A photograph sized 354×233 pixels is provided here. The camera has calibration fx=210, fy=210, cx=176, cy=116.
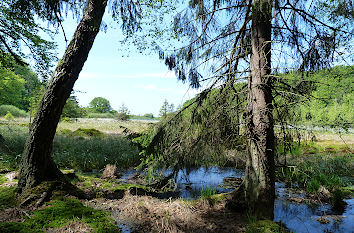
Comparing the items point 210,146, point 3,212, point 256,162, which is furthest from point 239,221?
point 3,212

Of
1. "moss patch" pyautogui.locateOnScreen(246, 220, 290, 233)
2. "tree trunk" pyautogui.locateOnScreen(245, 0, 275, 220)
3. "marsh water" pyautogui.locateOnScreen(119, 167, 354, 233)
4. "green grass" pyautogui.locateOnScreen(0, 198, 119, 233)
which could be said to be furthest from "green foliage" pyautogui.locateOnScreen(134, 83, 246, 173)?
"green grass" pyautogui.locateOnScreen(0, 198, 119, 233)

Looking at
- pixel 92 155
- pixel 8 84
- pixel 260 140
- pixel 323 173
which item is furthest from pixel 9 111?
pixel 323 173

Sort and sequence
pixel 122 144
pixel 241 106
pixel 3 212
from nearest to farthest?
pixel 3 212
pixel 241 106
pixel 122 144

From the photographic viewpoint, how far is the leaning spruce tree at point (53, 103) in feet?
11.3

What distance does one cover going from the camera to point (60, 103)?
3.58m

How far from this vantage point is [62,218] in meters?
2.80

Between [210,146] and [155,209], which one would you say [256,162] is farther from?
[155,209]

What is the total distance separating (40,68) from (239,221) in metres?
9.62

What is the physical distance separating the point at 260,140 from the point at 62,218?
3011mm

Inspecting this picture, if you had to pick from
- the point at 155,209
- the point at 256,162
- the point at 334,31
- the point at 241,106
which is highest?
the point at 334,31

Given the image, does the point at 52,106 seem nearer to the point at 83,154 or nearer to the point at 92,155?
the point at 83,154

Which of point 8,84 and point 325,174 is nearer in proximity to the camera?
point 325,174

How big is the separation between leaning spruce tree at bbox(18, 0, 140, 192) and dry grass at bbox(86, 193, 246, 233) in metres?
1.05

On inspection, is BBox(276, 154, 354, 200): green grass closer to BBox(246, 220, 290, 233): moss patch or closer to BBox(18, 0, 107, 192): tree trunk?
BBox(246, 220, 290, 233): moss patch
